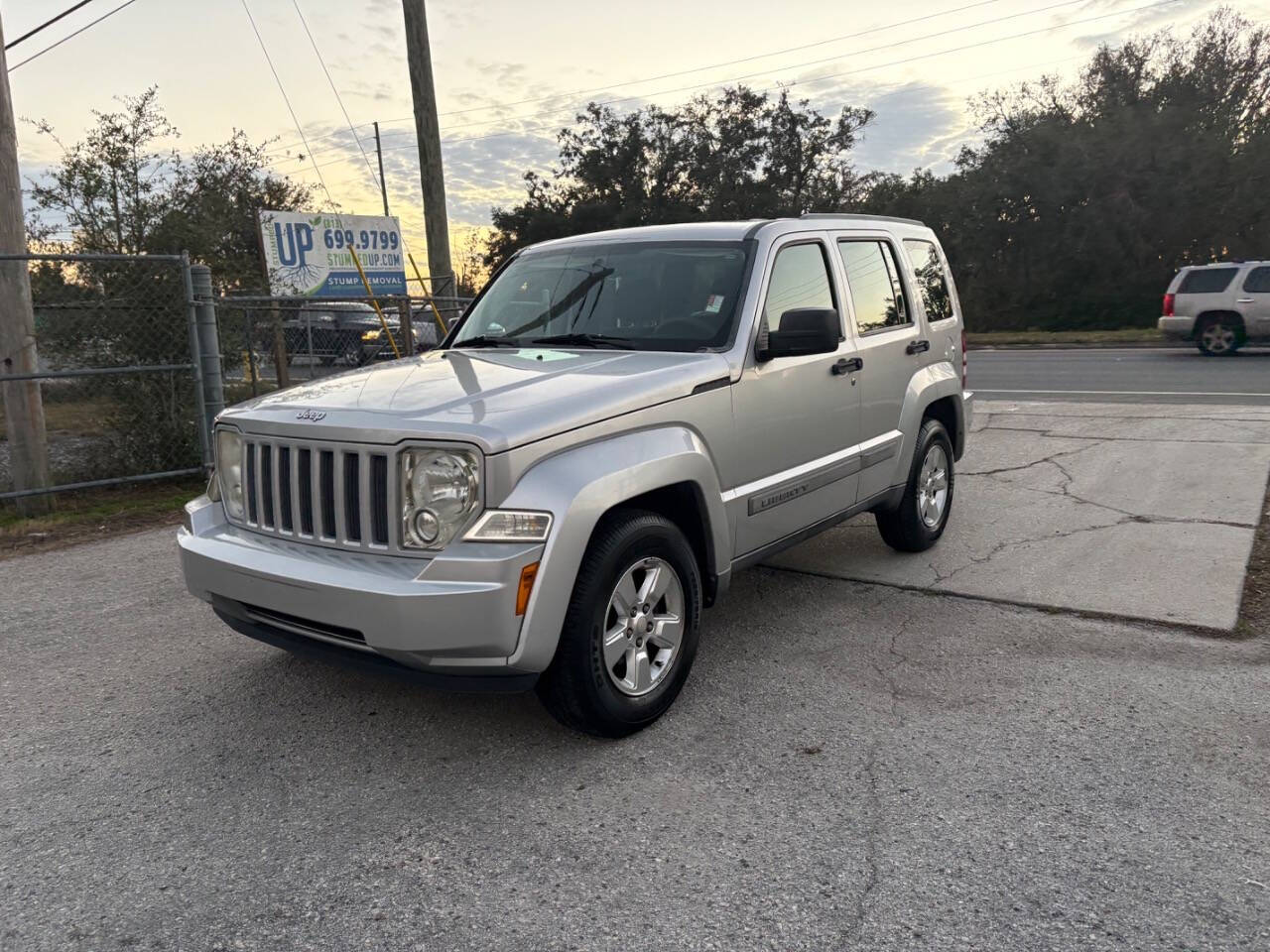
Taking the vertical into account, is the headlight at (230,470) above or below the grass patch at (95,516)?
above

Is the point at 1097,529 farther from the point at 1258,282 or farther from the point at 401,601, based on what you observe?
the point at 1258,282

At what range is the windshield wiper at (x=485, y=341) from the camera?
482 centimetres

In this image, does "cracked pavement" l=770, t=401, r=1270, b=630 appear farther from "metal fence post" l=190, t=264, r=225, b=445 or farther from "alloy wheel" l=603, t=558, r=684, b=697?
"metal fence post" l=190, t=264, r=225, b=445

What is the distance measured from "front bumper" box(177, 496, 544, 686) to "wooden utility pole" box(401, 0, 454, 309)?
8.26 meters

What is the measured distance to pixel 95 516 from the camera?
769cm

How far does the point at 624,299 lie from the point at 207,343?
5.06 meters

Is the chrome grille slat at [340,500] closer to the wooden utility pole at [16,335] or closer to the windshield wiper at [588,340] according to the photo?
the windshield wiper at [588,340]

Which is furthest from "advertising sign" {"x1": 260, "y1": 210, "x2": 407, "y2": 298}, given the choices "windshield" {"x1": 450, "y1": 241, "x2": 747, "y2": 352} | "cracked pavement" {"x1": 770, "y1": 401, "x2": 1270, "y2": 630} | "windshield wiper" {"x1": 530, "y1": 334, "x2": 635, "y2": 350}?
"cracked pavement" {"x1": 770, "y1": 401, "x2": 1270, "y2": 630}

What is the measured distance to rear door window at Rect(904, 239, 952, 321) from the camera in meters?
6.00

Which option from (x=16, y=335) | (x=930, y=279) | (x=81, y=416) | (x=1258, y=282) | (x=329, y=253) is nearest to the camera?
(x=930, y=279)

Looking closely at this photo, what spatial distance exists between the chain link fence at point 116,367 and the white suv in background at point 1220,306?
1767 cm

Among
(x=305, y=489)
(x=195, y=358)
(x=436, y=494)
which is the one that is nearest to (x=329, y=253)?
(x=195, y=358)

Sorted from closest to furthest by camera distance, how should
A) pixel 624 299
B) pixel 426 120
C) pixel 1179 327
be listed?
pixel 624 299 → pixel 426 120 → pixel 1179 327

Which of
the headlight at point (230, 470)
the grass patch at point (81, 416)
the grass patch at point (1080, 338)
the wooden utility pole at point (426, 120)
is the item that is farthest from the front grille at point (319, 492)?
the grass patch at point (1080, 338)
